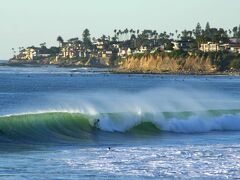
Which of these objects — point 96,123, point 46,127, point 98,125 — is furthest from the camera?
point 96,123

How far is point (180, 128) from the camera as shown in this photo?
39625mm

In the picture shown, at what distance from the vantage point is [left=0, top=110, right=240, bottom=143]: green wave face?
33750mm

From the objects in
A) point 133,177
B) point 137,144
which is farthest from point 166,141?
point 133,177

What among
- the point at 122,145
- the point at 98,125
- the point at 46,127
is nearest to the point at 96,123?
the point at 98,125

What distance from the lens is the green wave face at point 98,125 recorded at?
33.8 m

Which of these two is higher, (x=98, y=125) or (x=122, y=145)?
(x=122, y=145)

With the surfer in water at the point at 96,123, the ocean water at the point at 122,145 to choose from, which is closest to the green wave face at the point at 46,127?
the ocean water at the point at 122,145

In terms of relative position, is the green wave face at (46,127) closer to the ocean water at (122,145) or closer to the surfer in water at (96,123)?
the ocean water at (122,145)

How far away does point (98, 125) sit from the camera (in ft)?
124

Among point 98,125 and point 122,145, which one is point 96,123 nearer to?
point 98,125

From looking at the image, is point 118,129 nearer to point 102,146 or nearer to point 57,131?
point 57,131

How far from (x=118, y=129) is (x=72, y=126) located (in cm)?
235

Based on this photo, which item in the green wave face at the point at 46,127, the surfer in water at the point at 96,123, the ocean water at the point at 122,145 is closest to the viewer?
Result: the ocean water at the point at 122,145

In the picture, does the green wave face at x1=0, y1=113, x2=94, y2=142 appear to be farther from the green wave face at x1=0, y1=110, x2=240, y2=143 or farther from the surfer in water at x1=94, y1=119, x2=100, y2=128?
the surfer in water at x1=94, y1=119, x2=100, y2=128
